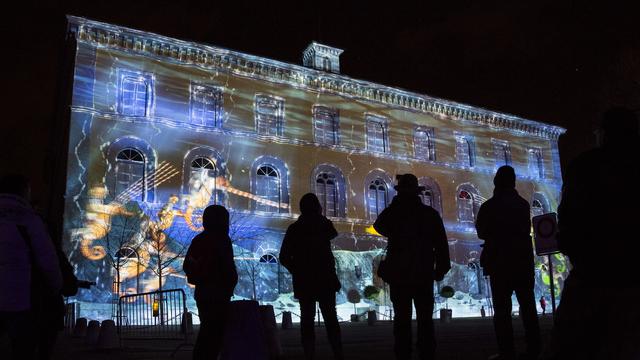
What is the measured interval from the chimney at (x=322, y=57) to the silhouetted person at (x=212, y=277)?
25.9 m

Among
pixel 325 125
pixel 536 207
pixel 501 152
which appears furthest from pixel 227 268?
pixel 536 207

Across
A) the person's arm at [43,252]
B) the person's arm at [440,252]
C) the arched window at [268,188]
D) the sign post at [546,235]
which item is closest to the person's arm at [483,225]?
the person's arm at [440,252]

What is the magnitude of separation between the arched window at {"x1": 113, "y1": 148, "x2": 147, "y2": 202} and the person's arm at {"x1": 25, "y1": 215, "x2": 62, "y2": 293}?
61.6 feet

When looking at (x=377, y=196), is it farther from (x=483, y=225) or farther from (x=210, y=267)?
(x=210, y=267)

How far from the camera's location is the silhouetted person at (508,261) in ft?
18.9

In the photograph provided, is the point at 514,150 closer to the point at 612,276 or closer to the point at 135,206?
the point at 135,206

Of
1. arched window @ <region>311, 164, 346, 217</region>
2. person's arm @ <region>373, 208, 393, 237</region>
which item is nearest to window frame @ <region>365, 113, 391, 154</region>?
arched window @ <region>311, 164, 346, 217</region>

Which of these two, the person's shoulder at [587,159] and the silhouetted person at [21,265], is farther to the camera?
the silhouetted person at [21,265]

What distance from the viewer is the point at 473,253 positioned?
3128 cm

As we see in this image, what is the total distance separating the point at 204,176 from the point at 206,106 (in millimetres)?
3241

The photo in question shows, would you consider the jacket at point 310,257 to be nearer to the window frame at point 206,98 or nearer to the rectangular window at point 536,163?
the window frame at point 206,98

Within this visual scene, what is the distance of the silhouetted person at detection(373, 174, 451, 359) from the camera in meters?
5.33

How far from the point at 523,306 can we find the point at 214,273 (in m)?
3.08

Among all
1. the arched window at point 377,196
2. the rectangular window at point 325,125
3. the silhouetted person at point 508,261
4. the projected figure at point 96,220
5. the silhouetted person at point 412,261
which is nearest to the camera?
the silhouetted person at point 412,261
